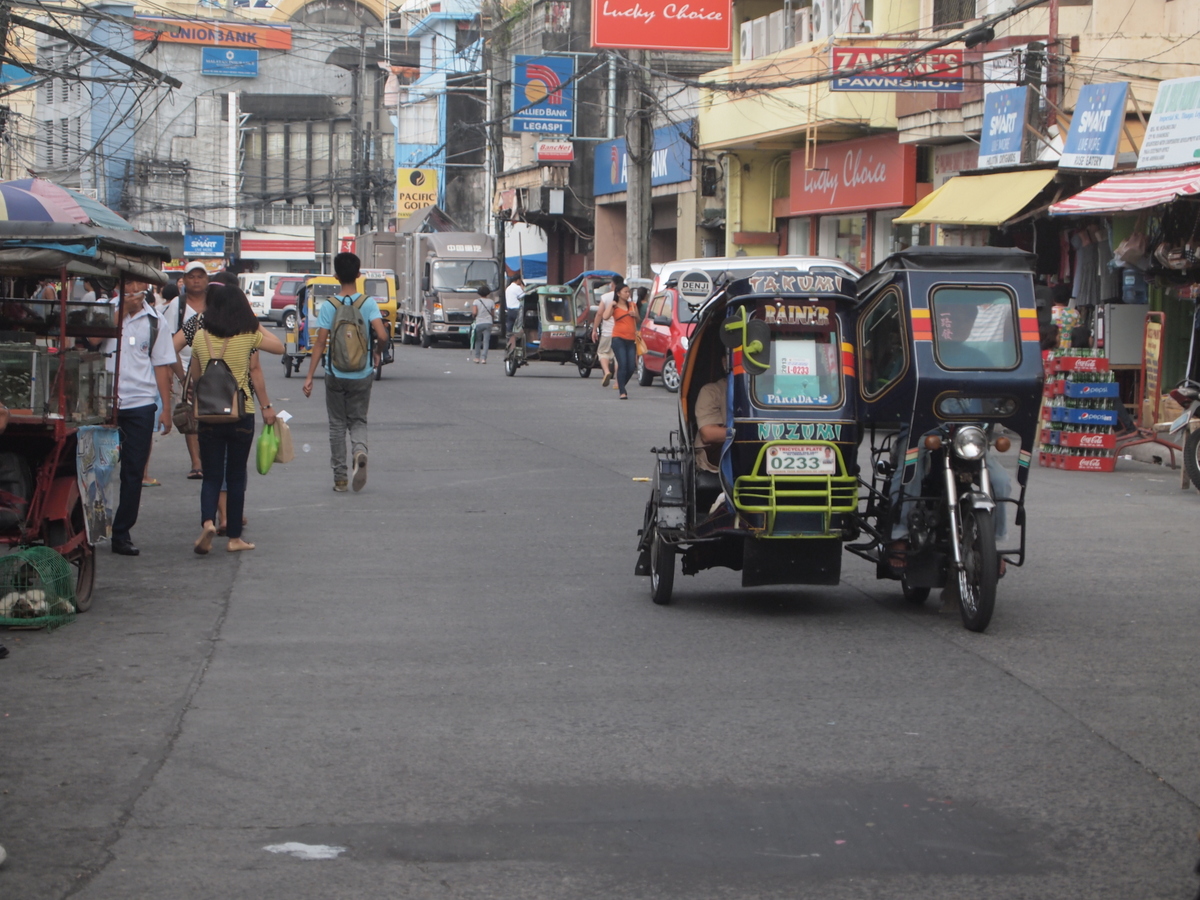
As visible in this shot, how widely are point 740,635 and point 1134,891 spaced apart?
136 inches

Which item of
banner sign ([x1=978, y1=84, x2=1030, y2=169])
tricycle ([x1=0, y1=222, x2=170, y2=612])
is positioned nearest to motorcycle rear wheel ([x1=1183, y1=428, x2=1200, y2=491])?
banner sign ([x1=978, y1=84, x2=1030, y2=169])

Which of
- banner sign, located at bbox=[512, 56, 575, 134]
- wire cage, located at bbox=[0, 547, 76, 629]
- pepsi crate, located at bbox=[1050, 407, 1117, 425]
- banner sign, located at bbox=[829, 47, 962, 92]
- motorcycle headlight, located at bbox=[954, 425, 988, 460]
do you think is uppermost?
banner sign, located at bbox=[512, 56, 575, 134]

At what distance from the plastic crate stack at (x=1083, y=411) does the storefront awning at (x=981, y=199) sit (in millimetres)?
5163

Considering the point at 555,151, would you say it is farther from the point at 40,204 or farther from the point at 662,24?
the point at 40,204

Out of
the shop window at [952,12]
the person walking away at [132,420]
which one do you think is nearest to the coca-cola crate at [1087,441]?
the person walking away at [132,420]

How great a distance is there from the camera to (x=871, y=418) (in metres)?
8.20

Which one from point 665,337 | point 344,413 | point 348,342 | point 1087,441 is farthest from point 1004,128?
point 344,413

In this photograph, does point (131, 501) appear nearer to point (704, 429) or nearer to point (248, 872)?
point (704, 429)

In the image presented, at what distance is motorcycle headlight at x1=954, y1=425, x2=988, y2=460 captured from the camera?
768 cm

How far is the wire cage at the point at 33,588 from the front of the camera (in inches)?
298

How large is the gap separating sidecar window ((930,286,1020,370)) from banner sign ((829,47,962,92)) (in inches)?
604

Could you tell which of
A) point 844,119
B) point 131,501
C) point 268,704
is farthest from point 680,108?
point 268,704

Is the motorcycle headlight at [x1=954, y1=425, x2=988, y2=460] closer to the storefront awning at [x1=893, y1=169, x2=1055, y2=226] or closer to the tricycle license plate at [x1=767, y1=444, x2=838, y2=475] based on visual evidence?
the tricycle license plate at [x1=767, y1=444, x2=838, y2=475]

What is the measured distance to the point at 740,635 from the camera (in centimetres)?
763
